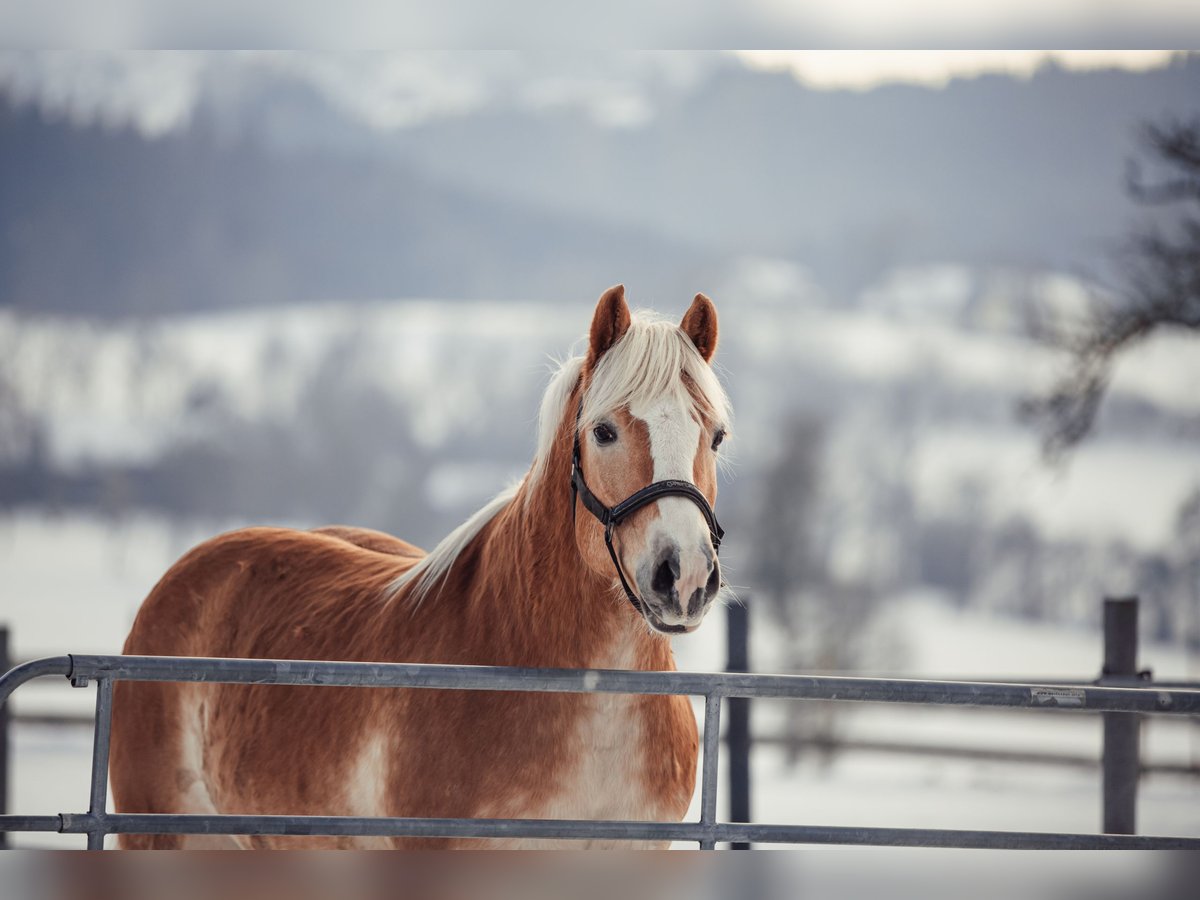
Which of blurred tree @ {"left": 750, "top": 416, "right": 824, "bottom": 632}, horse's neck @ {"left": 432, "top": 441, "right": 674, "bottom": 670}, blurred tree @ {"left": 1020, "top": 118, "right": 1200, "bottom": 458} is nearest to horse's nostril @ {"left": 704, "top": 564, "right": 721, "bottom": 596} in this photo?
horse's neck @ {"left": 432, "top": 441, "right": 674, "bottom": 670}

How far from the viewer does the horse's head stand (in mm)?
2170

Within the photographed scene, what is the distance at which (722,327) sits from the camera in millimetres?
36938

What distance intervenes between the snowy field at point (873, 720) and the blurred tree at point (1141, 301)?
193 cm

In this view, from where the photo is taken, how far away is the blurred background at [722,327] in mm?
16781

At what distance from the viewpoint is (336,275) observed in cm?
4984

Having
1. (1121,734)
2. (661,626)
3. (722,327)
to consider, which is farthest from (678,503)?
(722,327)

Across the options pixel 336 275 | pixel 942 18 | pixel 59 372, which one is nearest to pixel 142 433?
pixel 59 372

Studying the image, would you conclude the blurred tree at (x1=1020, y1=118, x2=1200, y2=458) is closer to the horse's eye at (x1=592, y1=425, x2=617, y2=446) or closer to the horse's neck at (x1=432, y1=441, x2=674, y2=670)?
the horse's neck at (x1=432, y1=441, x2=674, y2=670)

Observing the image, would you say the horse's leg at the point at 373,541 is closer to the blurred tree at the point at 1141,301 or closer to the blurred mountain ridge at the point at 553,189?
the blurred tree at the point at 1141,301

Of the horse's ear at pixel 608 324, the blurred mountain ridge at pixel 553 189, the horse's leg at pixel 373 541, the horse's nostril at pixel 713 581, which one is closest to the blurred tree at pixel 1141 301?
the horse's leg at pixel 373 541

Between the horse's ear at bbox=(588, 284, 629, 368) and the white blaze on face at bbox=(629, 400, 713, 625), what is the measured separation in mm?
228

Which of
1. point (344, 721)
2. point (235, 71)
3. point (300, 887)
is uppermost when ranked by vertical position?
point (235, 71)

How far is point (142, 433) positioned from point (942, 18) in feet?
106

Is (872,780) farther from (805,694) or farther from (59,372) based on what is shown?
(59,372)
